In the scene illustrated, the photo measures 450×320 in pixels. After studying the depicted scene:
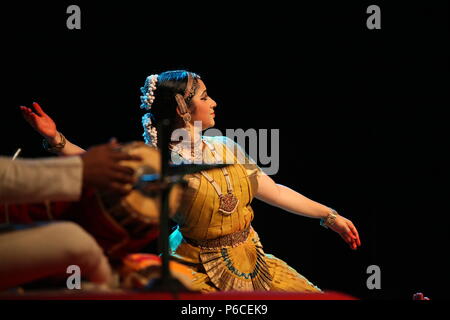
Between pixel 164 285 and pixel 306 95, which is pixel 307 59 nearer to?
pixel 306 95

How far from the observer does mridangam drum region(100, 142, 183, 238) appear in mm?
1868

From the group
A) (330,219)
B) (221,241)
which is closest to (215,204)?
(221,241)

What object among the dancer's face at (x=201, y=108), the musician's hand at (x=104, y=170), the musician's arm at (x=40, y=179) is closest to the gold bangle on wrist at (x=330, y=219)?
the dancer's face at (x=201, y=108)

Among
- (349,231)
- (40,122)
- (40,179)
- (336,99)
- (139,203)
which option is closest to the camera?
(40,179)

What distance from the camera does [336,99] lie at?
421cm

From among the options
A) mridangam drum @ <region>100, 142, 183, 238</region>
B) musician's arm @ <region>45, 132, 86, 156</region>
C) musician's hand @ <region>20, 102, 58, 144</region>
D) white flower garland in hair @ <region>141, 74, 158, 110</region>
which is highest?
white flower garland in hair @ <region>141, 74, 158, 110</region>

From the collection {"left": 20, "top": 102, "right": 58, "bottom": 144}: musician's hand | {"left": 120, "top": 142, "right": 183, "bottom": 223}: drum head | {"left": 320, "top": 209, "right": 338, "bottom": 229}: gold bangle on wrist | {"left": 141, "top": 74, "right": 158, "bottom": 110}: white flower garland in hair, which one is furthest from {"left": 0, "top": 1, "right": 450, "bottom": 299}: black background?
{"left": 120, "top": 142, "right": 183, "bottom": 223}: drum head

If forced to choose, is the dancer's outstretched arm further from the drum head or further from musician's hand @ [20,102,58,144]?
the drum head

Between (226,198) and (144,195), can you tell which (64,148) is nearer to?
(226,198)

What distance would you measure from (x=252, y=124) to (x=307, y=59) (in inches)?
24.7

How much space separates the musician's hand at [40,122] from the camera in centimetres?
276

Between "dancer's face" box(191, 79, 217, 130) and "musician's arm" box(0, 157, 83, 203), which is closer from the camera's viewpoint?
"musician's arm" box(0, 157, 83, 203)

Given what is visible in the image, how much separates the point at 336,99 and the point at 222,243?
1.64 meters

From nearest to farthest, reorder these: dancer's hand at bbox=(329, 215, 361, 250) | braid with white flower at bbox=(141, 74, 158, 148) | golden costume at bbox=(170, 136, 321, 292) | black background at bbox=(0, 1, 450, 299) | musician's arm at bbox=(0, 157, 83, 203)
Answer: musician's arm at bbox=(0, 157, 83, 203)
golden costume at bbox=(170, 136, 321, 292)
dancer's hand at bbox=(329, 215, 361, 250)
braid with white flower at bbox=(141, 74, 158, 148)
black background at bbox=(0, 1, 450, 299)
